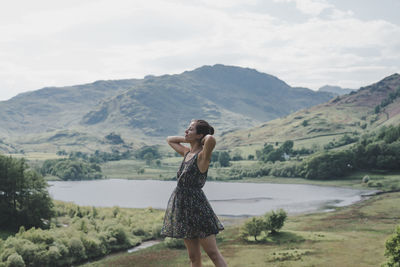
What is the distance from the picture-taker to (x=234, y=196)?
115 meters

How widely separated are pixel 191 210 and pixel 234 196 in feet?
355

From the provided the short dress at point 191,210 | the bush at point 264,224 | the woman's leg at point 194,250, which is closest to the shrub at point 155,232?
the bush at point 264,224

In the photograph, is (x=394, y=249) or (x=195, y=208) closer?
(x=195, y=208)

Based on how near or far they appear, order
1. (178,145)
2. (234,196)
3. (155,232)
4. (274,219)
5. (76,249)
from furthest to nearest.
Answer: (234,196)
(155,232)
(274,219)
(76,249)
(178,145)

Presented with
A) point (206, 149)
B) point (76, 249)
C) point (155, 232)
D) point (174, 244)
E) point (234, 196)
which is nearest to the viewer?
point (206, 149)

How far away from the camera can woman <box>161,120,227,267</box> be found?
795 centimetres

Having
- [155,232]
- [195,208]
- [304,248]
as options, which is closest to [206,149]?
[195,208]

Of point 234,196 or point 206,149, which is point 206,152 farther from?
point 234,196

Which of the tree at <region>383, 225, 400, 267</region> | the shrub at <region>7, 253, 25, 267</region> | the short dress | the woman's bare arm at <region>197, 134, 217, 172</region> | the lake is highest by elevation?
the woman's bare arm at <region>197, 134, 217, 172</region>

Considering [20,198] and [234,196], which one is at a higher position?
[20,198]

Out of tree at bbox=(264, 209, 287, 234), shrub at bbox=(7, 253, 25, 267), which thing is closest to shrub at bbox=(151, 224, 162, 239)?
tree at bbox=(264, 209, 287, 234)

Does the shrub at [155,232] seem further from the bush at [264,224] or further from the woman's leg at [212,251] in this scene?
the woman's leg at [212,251]

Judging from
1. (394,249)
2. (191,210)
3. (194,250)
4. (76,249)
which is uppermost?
(191,210)

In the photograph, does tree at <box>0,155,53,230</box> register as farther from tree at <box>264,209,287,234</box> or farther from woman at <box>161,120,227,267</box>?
woman at <box>161,120,227,267</box>
